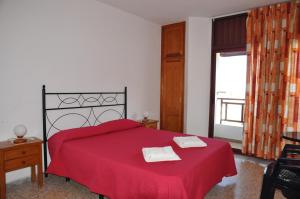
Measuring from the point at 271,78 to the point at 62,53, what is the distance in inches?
137

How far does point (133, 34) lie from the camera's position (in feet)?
14.4

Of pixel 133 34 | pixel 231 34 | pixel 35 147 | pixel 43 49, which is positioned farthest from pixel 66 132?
pixel 231 34

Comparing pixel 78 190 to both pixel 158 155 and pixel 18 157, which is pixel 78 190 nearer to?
pixel 18 157

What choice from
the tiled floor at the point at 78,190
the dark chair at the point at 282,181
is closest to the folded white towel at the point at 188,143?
the tiled floor at the point at 78,190

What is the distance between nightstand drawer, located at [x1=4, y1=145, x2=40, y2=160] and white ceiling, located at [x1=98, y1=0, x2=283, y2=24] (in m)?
2.59

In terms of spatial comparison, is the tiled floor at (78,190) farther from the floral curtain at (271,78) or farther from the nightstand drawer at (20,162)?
the floral curtain at (271,78)

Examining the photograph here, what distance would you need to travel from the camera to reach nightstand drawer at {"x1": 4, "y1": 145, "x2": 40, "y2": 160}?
238 centimetres

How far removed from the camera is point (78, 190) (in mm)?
2676

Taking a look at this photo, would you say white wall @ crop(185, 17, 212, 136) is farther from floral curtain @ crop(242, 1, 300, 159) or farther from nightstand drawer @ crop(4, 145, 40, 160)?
nightstand drawer @ crop(4, 145, 40, 160)

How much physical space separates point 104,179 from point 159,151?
61 centimetres

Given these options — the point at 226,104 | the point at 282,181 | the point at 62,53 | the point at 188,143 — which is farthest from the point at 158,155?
the point at 226,104

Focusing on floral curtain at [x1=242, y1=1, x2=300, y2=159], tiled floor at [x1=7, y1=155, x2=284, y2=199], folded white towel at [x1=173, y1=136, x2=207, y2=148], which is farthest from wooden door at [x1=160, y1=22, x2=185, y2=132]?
folded white towel at [x1=173, y1=136, x2=207, y2=148]

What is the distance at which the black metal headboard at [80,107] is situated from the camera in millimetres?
3087

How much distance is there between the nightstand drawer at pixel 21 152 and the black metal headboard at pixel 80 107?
0.40 metres
